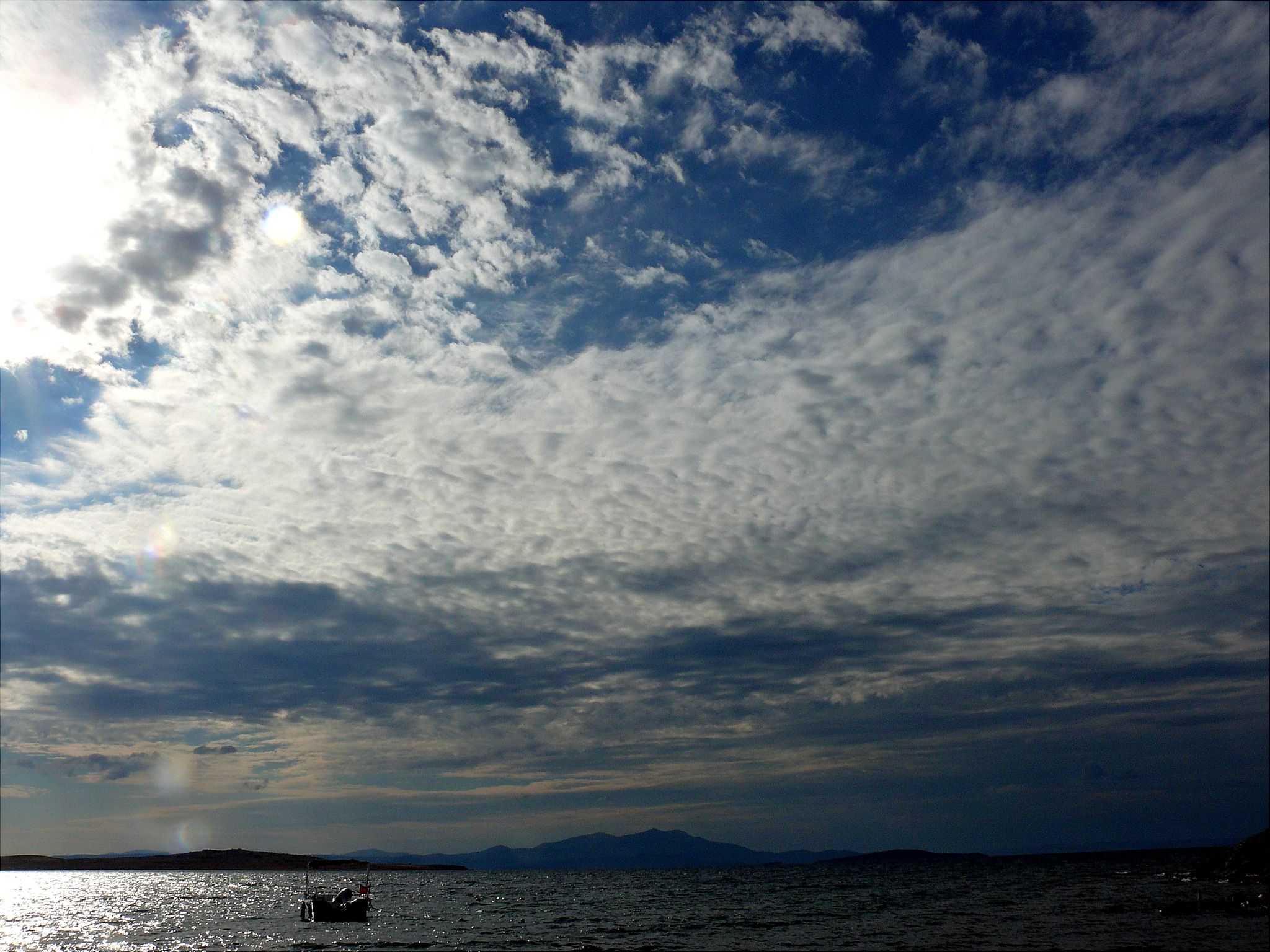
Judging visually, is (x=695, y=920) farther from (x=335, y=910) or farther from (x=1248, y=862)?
(x=1248, y=862)

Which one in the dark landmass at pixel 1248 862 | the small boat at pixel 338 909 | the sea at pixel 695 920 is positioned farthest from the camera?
the dark landmass at pixel 1248 862

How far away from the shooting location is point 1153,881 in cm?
11656

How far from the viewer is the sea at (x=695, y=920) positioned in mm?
57688

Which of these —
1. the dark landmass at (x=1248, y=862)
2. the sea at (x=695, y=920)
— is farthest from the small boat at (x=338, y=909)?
the dark landmass at (x=1248, y=862)

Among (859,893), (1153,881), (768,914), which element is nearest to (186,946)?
(768,914)

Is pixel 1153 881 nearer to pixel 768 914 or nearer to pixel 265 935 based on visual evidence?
pixel 768 914

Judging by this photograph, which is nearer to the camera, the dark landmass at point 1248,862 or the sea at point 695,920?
the sea at point 695,920

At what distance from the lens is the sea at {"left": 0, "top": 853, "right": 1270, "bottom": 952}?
57.7 meters

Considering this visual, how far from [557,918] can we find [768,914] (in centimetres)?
2129

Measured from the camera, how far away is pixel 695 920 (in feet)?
258

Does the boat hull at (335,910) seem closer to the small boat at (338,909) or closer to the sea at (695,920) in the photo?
the small boat at (338,909)

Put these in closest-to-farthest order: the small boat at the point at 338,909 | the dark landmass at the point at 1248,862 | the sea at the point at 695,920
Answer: the sea at the point at 695,920 < the small boat at the point at 338,909 < the dark landmass at the point at 1248,862

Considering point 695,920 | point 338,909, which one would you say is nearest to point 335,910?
point 338,909

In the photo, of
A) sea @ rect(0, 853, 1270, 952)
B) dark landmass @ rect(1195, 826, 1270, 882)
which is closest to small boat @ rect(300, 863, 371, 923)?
sea @ rect(0, 853, 1270, 952)
